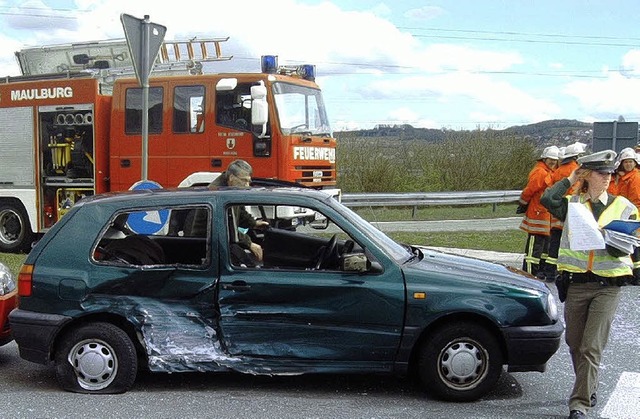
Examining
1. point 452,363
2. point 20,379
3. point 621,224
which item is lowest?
point 20,379

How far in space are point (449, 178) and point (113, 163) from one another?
51.4 ft

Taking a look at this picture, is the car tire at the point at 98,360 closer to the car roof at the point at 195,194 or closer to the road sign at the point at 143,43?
the car roof at the point at 195,194

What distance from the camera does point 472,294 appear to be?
16.5 feet

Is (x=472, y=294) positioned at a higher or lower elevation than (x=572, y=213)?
lower

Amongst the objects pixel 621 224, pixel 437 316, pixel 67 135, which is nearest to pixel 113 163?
pixel 67 135

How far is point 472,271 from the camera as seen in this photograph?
209 inches

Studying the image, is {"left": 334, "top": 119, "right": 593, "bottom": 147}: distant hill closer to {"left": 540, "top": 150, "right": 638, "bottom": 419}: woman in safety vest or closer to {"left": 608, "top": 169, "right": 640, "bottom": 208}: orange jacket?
{"left": 608, "top": 169, "right": 640, "bottom": 208}: orange jacket

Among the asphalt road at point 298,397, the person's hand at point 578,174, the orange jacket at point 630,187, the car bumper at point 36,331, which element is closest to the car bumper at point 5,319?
the asphalt road at point 298,397

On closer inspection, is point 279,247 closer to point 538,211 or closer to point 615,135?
point 538,211

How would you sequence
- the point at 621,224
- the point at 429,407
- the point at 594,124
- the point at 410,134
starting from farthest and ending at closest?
the point at 410,134
the point at 594,124
the point at 429,407
the point at 621,224

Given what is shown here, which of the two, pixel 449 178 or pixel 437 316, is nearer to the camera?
pixel 437 316

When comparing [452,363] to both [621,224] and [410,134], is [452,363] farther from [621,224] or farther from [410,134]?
[410,134]

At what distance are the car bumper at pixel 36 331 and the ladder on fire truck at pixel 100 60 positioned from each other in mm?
7743

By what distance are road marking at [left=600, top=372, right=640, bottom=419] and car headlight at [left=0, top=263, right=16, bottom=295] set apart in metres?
4.39
